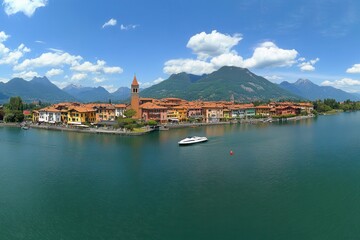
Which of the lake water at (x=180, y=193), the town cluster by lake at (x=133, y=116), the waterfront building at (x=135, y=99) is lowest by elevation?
the lake water at (x=180, y=193)

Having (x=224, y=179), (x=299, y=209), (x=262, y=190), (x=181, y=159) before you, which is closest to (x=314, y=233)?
(x=299, y=209)

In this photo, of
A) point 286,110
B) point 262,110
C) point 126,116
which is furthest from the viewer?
point 286,110

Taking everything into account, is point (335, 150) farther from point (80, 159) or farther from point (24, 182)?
point (24, 182)

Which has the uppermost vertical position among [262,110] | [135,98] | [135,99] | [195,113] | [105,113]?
[135,98]

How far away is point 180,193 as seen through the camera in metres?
22.4

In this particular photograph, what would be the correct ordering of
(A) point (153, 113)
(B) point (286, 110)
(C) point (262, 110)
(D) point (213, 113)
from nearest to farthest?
(A) point (153, 113) < (D) point (213, 113) < (C) point (262, 110) < (B) point (286, 110)

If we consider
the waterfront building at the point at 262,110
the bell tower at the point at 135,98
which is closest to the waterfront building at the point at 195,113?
the bell tower at the point at 135,98

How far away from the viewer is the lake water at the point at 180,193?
1694 cm

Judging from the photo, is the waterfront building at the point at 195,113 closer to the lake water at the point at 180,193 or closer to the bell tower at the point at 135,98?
the bell tower at the point at 135,98

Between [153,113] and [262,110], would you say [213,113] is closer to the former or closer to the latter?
[153,113]

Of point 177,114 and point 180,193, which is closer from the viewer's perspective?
point 180,193

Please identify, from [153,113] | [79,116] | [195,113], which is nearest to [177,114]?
[195,113]

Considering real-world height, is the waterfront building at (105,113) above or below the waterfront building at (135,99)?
below

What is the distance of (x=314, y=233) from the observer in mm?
16359
